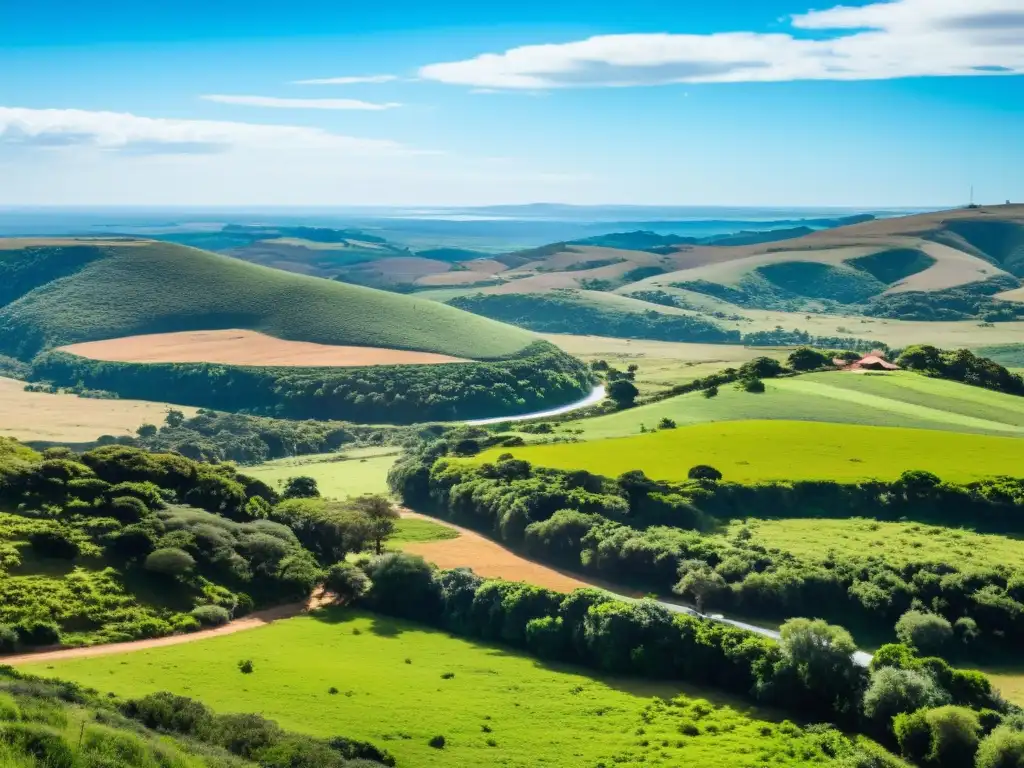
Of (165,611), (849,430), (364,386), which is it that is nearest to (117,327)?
(364,386)

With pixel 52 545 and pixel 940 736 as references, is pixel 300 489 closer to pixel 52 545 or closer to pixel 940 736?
pixel 52 545

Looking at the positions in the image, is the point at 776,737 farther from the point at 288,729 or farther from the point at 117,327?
the point at 117,327

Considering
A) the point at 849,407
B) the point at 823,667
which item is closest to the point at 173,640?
the point at 823,667

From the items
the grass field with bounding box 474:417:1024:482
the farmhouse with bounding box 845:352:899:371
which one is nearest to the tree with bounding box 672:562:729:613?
the grass field with bounding box 474:417:1024:482

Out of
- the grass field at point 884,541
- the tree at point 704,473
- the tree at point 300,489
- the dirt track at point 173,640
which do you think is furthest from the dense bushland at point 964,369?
the dirt track at point 173,640

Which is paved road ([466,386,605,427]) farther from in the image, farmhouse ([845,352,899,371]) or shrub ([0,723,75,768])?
shrub ([0,723,75,768])

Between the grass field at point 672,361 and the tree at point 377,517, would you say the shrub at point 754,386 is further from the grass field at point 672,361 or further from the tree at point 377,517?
the tree at point 377,517
